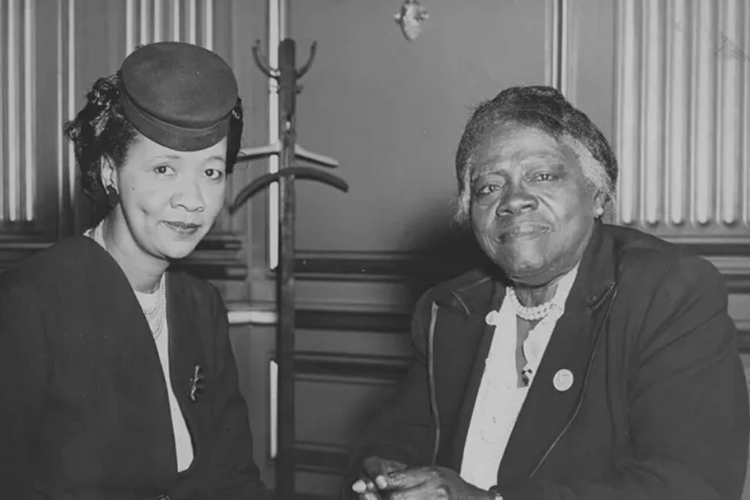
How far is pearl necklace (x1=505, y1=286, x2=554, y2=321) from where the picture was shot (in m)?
2.07

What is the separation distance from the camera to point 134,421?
188 cm

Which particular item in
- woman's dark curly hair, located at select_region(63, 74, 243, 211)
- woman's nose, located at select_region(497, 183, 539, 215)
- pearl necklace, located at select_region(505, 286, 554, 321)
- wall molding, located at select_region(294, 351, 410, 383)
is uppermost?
woman's dark curly hair, located at select_region(63, 74, 243, 211)

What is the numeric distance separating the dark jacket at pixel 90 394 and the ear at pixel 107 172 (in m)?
0.14

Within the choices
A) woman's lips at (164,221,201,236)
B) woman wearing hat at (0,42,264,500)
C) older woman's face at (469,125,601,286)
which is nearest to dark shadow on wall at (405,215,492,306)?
older woman's face at (469,125,601,286)

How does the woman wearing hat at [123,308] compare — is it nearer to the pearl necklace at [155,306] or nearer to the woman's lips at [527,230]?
the pearl necklace at [155,306]

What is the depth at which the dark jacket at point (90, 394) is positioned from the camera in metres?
1.77

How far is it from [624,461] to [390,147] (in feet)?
6.72

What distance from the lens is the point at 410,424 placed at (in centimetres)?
218

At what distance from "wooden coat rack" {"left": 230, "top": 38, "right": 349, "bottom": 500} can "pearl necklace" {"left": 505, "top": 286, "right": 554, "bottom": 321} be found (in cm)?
151

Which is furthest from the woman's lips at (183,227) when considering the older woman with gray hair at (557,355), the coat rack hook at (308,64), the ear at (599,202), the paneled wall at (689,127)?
the coat rack hook at (308,64)

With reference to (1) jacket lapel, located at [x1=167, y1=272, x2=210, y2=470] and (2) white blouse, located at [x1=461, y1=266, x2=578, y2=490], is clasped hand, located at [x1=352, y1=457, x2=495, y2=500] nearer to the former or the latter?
(2) white blouse, located at [x1=461, y1=266, x2=578, y2=490]

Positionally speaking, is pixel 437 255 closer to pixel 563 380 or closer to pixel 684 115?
pixel 684 115

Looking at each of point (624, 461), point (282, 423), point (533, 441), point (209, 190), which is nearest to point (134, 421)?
point (209, 190)

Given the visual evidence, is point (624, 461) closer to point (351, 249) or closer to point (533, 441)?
point (533, 441)
